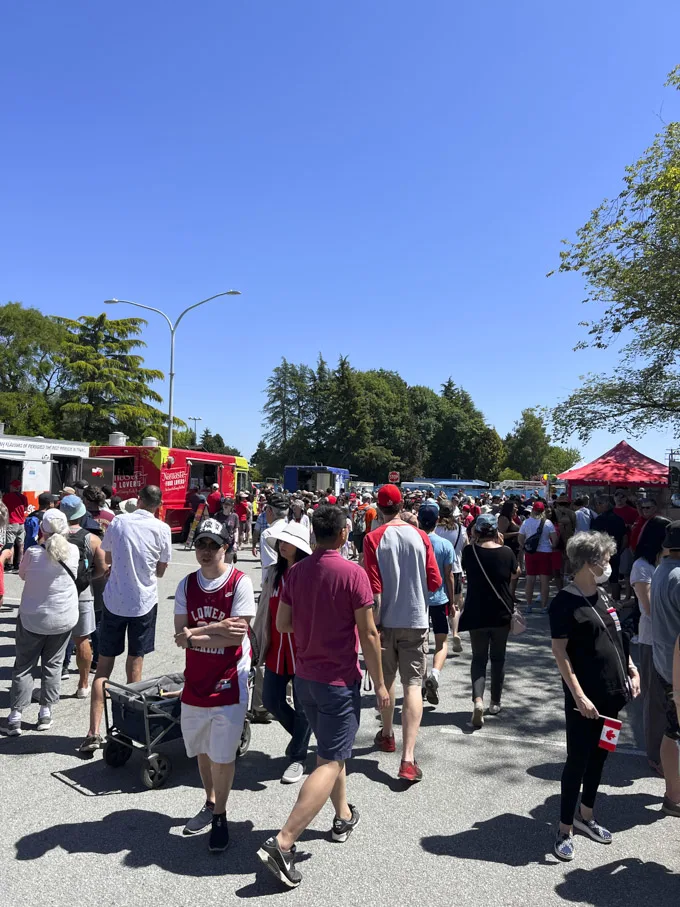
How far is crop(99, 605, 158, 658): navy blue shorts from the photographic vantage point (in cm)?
454

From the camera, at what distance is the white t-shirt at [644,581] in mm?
4352

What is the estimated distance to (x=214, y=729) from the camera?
10.7ft

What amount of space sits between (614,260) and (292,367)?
61355 mm

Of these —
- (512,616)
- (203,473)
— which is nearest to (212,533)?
(512,616)

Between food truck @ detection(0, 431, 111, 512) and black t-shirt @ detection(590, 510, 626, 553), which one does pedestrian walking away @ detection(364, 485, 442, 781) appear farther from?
food truck @ detection(0, 431, 111, 512)

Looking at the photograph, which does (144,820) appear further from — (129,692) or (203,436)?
(203,436)

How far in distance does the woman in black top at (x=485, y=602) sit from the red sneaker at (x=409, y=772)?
1.21 meters

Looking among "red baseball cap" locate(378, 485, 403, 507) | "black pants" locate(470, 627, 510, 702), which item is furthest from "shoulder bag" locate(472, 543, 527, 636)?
"red baseball cap" locate(378, 485, 403, 507)

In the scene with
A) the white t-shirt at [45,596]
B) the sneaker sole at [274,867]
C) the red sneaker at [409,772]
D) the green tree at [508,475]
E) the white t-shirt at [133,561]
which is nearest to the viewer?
the sneaker sole at [274,867]

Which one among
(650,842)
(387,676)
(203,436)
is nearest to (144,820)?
(387,676)

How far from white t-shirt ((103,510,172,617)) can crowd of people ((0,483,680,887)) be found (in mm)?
11

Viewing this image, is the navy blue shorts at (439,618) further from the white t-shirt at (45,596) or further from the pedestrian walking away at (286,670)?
the white t-shirt at (45,596)

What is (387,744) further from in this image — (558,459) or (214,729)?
(558,459)

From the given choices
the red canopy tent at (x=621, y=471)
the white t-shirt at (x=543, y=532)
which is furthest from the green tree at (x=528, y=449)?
the white t-shirt at (x=543, y=532)
